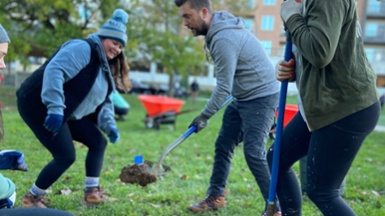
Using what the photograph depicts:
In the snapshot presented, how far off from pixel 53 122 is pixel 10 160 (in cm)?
56

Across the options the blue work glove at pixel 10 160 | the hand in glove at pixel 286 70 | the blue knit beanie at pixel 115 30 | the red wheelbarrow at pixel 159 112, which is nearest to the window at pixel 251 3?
the red wheelbarrow at pixel 159 112

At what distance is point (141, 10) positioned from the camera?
17469 millimetres

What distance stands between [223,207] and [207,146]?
12.5ft

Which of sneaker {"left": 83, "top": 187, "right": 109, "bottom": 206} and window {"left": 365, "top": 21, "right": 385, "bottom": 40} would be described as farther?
window {"left": 365, "top": 21, "right": 385, "bottom": 40}

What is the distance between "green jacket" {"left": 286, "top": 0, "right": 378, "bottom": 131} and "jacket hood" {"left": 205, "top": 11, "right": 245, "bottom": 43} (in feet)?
3.25

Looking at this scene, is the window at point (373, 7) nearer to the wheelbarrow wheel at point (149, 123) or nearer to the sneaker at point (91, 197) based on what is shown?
the wheelbarrow wheel at point (149, 123)

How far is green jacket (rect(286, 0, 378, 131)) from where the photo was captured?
5.71 feet

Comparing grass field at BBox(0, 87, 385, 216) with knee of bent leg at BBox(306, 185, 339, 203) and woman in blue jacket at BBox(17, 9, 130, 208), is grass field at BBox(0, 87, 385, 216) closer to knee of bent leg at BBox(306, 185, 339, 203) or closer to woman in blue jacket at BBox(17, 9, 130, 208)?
woman in blue jacket at BBox(17, 9, 130, 208)

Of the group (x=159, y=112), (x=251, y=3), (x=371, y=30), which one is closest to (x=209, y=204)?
(x=159, y=112)

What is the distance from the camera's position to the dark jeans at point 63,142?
9.76 ft

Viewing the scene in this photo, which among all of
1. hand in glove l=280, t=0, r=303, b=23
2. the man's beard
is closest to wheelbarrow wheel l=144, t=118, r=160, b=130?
the man's beard

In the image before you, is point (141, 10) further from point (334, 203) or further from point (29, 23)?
point (334, 203)

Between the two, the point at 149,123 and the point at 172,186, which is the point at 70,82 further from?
the point at 149,123

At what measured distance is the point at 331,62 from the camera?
6.09 feet
